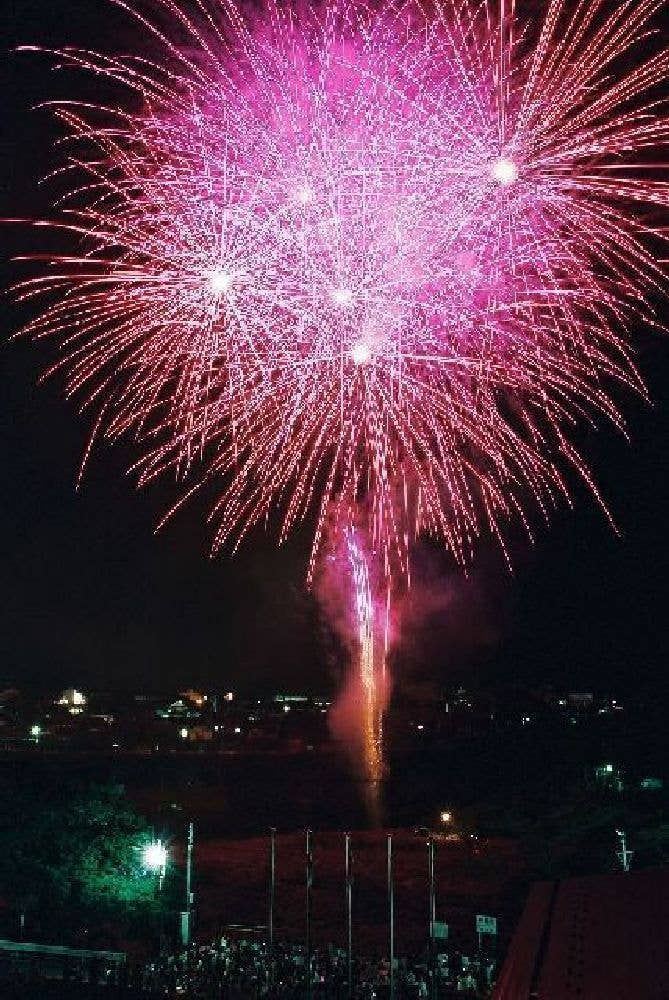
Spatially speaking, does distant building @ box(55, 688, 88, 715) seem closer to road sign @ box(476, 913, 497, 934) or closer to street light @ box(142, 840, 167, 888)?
street light @ box(142, 840, 167, 888)

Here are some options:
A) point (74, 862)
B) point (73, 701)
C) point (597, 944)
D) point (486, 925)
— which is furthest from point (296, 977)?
point (73, 701)

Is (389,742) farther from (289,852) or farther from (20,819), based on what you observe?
(20,819)

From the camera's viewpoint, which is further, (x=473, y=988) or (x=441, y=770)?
(x=441, y=770)

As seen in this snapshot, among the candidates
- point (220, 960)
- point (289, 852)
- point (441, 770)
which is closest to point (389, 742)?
point (441, 770)

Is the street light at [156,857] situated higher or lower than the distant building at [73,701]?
lower

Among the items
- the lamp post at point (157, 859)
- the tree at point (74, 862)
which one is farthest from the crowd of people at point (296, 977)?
the tree at point (74, 862)

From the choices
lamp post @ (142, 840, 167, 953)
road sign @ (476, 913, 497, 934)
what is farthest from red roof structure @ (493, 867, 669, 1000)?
lamp post @ (142, 840, 167, 953)

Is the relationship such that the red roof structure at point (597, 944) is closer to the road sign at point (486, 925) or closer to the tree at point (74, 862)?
the road sign at point (486, 925)
